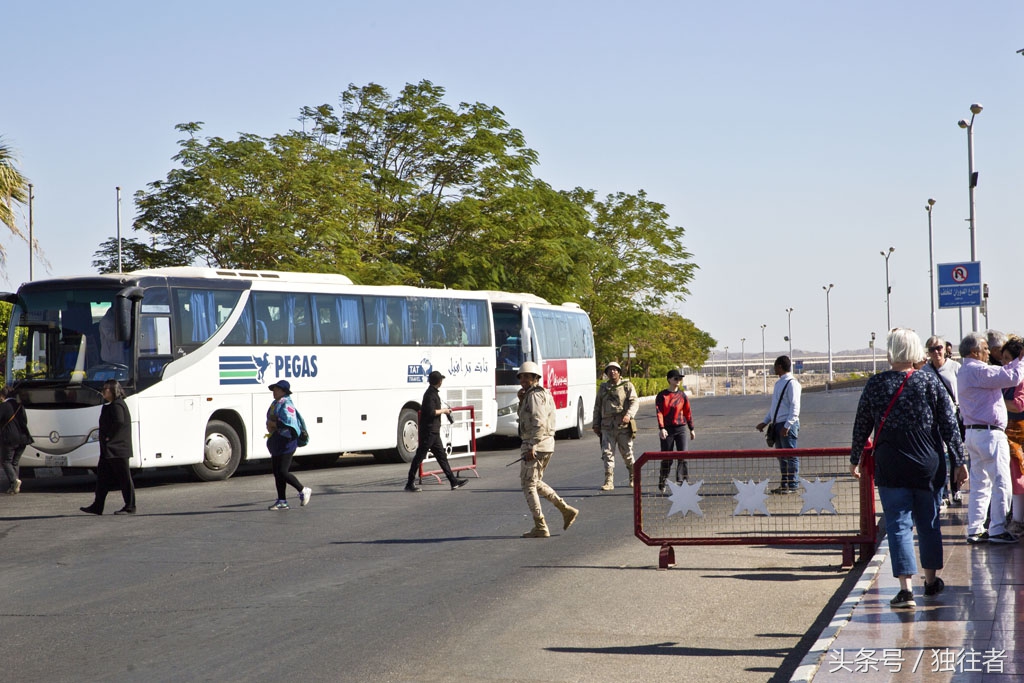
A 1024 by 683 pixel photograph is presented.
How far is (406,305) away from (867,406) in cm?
1688

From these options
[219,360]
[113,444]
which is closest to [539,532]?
[113,444]

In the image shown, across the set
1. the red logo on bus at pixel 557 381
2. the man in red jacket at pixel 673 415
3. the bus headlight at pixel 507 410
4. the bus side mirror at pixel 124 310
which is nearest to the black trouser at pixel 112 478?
the bus side mirror at pixel 124 310

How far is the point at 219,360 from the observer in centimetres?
1991

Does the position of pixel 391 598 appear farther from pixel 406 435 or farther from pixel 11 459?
pixel 406 435

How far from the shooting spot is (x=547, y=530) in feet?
39.5

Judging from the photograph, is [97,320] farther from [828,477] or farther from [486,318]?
[828,477]

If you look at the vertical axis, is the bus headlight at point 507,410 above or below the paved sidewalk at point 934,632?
above

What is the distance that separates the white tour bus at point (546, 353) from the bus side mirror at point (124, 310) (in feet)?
30.6

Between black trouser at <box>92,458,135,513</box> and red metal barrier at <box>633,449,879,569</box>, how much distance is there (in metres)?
7.19

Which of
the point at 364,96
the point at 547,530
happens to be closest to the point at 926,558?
the point at 547,530

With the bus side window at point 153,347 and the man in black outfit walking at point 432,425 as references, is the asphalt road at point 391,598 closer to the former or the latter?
the man in black outfit walking at point 432,425

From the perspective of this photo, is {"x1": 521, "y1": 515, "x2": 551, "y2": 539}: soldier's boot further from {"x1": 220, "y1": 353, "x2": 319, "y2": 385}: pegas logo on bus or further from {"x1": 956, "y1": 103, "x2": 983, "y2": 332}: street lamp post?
{"x1": 956, "y1": 103, "x2": 983, "y2": 332}: street lamp post

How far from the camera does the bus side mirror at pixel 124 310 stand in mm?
18062

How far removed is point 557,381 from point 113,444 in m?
15.8
